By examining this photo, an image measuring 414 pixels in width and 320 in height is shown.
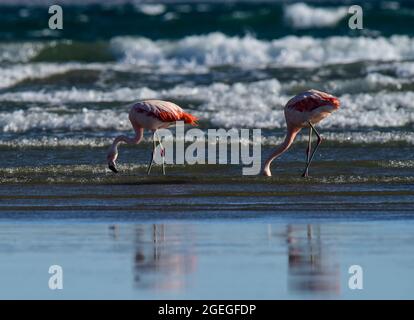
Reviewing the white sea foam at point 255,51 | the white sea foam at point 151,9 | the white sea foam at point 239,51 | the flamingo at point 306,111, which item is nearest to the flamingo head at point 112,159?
the flamingo at point 306,111

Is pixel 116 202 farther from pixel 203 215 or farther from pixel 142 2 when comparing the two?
pixel 142 2

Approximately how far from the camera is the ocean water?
1041cm

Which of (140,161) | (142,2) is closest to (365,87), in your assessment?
(140,161)

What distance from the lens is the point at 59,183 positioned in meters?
16.0

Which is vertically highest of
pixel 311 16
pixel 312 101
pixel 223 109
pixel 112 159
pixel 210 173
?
pixel 311 16

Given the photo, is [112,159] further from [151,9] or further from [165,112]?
[151,9]

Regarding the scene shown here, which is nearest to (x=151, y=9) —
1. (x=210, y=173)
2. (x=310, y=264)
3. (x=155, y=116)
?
(x=155, y=116)

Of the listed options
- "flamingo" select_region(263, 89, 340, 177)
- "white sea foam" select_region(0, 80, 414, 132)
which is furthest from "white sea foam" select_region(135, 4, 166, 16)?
"flamingo" select_region(263, 89, 340, 177)

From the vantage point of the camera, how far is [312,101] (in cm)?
1666

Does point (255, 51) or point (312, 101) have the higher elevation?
point (255, 51)

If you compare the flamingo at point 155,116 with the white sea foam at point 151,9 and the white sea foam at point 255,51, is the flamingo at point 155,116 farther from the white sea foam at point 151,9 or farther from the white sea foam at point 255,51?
the white sea foam at point 151,9

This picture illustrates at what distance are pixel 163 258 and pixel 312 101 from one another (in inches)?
245

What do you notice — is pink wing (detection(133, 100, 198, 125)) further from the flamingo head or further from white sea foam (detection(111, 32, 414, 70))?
white sea foam (detection(111, 32, 414, 70))

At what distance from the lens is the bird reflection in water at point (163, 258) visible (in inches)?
392
